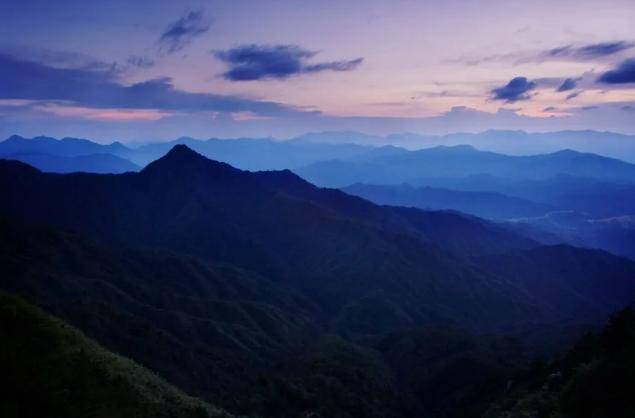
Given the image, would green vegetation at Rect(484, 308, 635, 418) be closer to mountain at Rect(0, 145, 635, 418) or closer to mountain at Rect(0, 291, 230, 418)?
mountain at Rect(0, 291, 230, 418)

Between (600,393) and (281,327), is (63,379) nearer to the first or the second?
(600,393)

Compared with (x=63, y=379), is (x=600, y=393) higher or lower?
lower

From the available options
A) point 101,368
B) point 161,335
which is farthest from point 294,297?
point 101,368

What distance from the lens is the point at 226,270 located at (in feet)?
559

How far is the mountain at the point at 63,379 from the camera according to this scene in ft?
56.1

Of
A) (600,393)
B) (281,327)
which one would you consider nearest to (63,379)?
(600,393)

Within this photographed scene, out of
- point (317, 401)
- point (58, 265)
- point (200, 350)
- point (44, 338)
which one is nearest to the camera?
point (44, 338)

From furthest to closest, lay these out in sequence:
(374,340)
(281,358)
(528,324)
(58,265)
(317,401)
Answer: (528,324), (374,340), (58,265), (281,358), (317,401)

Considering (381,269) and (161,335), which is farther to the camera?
(381,269)

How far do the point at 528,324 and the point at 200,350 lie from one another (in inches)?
4673

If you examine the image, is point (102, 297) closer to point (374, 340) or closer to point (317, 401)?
point (317, 401)

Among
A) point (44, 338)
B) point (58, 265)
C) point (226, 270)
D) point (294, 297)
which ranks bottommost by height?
point (294, 297)

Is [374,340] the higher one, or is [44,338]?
[44,338]

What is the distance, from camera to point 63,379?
749 inches
